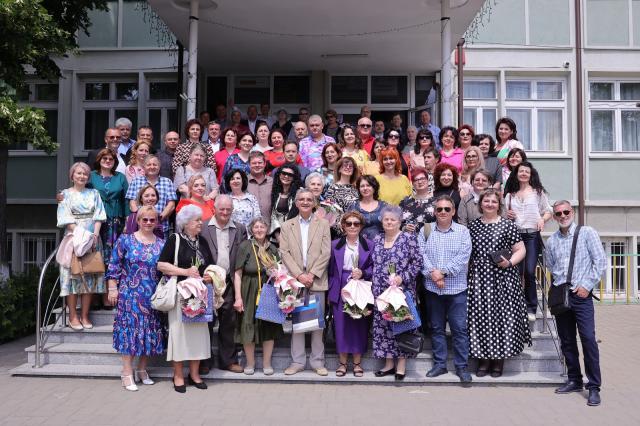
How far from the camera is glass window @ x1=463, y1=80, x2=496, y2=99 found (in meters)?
15.1

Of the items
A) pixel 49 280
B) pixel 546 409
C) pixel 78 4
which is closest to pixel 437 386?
pixel 546 409

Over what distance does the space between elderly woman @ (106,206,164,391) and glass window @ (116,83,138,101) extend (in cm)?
964

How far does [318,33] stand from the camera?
37.5 ft

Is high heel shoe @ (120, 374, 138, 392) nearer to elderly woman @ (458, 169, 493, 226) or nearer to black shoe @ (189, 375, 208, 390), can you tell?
black shoe @ (189, 375, 208, 390)

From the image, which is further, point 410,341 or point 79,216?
point 79,216

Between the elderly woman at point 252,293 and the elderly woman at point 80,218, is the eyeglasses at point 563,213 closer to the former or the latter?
the elderly woman at point 252,293

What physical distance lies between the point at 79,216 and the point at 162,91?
28.2 ft

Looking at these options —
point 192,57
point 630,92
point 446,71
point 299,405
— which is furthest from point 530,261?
point 630,92

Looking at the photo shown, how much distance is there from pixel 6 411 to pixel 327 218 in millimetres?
3706

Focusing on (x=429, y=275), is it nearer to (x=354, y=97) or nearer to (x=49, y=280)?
(x=49, y=280)

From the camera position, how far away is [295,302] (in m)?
6.29

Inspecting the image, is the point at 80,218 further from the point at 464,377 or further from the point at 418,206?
the point at 464,377

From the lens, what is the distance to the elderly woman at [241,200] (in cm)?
693

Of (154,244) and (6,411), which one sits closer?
(6,411)
